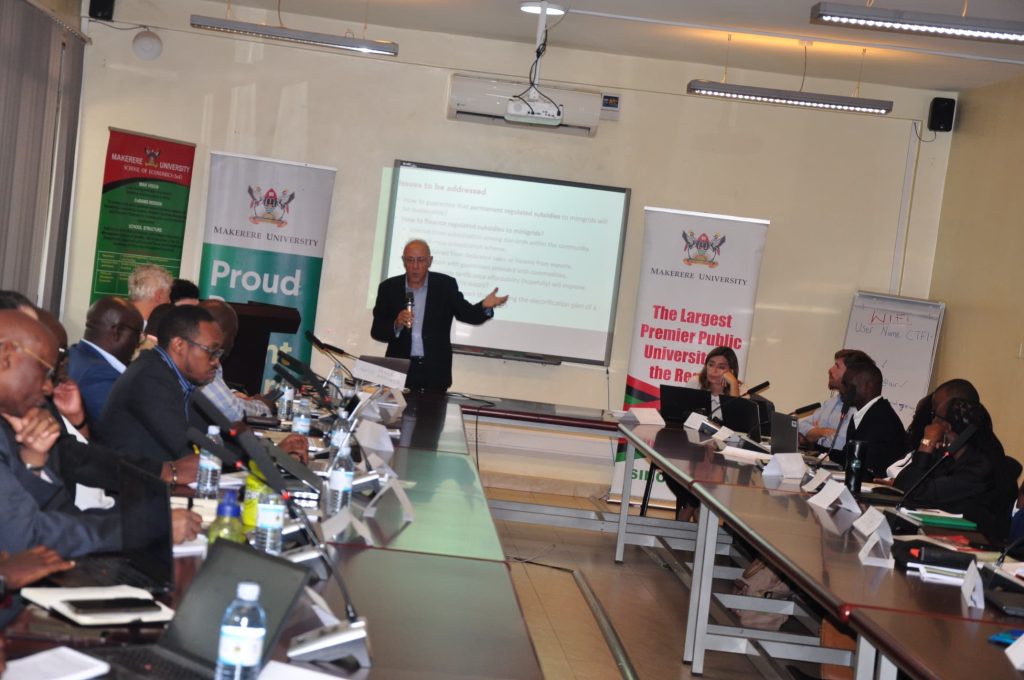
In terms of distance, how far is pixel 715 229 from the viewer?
790cm

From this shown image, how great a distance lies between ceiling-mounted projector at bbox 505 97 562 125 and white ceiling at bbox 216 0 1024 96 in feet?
1.64

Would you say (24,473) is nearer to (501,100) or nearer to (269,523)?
(269,523)

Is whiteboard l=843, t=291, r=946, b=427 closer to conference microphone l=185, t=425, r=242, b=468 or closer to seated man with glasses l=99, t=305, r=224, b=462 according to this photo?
seated man with glasses l=99, t=305, r=224, b=462

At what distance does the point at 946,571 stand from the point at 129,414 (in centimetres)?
247

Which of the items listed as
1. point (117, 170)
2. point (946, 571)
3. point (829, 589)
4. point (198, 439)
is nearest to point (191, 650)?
point (198, 439)

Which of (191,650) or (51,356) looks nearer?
(191,650)

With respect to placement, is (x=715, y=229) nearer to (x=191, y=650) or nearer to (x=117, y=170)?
(x=117, y=170)

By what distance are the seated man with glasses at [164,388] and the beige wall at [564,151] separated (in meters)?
4.33

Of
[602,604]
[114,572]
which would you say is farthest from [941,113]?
[114,572]

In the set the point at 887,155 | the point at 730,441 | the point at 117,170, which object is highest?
the point at 887,155

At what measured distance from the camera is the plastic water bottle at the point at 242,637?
60.9 inches

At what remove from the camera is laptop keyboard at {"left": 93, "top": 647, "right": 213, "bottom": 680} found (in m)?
1.60

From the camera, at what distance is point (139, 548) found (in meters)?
2.10

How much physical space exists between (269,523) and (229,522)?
0.14 m
